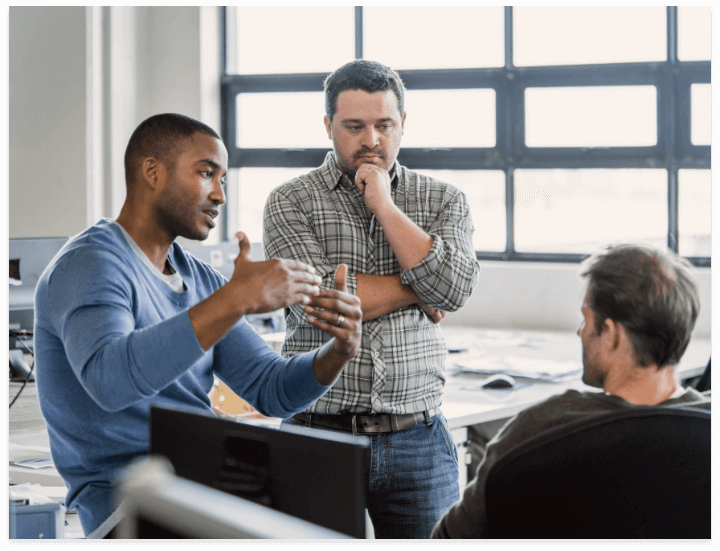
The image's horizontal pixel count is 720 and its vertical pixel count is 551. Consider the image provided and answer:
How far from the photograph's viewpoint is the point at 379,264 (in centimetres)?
183

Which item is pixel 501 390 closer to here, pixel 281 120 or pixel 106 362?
pixel 106 362

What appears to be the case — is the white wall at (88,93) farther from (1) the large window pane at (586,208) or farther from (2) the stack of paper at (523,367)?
(2) the stack of paper at (523,367)

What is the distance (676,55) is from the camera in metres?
4.48

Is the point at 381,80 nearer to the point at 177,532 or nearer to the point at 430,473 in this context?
the point at 430,473

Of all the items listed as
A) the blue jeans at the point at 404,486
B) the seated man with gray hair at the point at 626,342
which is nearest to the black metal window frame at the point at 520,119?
the blue jeans at the point at 404,486

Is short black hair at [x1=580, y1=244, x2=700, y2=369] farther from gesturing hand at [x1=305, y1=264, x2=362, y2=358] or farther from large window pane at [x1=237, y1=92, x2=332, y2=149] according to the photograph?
large window pane at [x1=237, y1=92, x2=332, y2=149]

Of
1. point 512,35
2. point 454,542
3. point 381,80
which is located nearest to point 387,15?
point 512,35

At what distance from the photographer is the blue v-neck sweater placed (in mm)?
1226

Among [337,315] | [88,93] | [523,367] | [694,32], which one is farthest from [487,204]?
[337,315]

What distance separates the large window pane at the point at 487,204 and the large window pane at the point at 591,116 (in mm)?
314

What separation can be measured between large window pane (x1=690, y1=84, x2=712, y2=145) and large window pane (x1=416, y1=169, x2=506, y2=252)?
1.10m

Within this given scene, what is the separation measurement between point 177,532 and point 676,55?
457 centimetres

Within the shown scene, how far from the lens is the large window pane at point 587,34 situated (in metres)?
4.53

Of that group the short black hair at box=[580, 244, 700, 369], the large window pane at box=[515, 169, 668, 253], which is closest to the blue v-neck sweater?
the short black hair at box=[580, 244, 700, 369]
